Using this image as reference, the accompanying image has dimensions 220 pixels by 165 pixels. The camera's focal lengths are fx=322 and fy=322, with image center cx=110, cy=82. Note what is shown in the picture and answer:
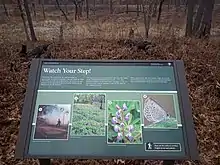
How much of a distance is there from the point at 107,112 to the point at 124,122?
0.18 meters

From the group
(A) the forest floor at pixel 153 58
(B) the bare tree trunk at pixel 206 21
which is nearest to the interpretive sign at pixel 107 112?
(A) the forest floor at pixel 153 58

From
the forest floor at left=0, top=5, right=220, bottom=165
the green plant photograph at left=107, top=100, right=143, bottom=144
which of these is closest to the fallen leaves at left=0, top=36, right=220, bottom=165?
the forest floor at left=0, top=5, right=220, bottom=165

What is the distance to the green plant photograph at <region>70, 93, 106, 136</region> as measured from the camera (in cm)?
286

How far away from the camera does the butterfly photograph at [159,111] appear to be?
9.52ft

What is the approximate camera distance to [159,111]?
2.96m

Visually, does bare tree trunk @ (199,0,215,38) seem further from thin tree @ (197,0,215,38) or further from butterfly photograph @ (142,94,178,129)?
butterfly photograph @ (142,94,178,129)

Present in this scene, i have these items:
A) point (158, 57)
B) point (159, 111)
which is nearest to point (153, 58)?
point (158, 57)

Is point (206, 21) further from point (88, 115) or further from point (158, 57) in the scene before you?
point (88, 115)

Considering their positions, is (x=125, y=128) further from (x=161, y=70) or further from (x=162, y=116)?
(x=161, y=70)

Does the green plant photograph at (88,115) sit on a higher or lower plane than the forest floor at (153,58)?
lower

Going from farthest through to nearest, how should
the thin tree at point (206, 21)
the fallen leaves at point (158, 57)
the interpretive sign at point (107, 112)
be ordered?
the thin tree at point (206, 21) < the fallen leaves at point (158, 57) < the interpretive sign at point (107, 112)

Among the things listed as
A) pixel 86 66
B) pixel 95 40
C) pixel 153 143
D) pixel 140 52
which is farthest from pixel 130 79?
pixel 95 40

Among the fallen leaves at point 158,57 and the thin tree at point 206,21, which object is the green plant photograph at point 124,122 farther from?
the thin tree at point 206,21

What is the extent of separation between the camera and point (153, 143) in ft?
9.19
